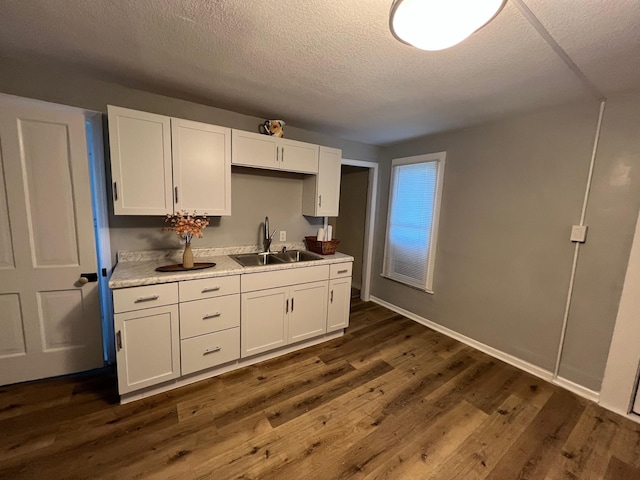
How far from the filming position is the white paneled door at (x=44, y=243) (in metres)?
1.78

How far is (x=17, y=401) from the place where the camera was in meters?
1.80

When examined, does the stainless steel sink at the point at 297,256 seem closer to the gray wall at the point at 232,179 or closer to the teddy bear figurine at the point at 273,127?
the gray wall at the point at 232,179

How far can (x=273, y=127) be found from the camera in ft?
8.50

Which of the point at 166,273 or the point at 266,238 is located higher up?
the point at 266,238

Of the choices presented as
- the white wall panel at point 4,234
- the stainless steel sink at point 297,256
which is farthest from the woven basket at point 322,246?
the white wall panel at point 4,234

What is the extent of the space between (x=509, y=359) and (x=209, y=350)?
2.76m

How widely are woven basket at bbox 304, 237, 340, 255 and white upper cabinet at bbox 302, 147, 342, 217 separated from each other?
0.31 meters

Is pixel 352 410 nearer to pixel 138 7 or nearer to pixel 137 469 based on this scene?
pixel 137 469

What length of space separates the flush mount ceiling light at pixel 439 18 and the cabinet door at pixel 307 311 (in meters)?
2.04

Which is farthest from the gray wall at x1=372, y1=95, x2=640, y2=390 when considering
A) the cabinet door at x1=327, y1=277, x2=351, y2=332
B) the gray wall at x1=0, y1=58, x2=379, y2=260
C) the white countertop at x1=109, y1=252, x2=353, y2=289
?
the white countertop at x1=109, y1=252, x2=353, y2=289

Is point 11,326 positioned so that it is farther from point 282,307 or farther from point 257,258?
point 282,307

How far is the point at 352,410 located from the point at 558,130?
277cm

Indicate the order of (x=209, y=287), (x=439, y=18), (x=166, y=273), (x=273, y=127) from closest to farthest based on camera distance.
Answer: (x=439, y=18)
(x=166, y=273)
(x=209, y=287)
(x=273, y=127)

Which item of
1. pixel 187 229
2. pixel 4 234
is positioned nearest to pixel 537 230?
pixel 187 229
